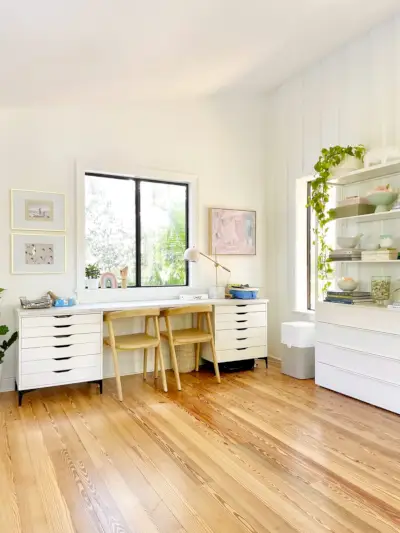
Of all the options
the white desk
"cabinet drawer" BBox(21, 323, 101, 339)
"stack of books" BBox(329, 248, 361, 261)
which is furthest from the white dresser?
"cabinet drawer" BBox(21, 323, 101, 339)

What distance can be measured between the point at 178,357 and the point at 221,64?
291 cm

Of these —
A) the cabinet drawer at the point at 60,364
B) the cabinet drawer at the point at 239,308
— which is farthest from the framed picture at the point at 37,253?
the cabinet drawer at the point at 239,308

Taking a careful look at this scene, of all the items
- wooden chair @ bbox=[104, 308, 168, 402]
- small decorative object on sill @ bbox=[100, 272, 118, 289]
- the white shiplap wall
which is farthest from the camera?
small decorative object on sill @ bbox=[100, 272, 118, 289]

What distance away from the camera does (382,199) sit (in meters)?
3.44

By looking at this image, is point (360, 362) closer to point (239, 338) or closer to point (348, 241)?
point (348, 241)

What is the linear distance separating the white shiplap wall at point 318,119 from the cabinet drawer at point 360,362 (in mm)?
1005

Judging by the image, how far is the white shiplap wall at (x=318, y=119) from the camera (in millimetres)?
3701

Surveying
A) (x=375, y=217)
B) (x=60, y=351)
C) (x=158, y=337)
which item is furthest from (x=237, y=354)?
(x=375, y=217)

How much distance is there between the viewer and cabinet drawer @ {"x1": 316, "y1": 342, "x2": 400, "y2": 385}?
10.2 ft

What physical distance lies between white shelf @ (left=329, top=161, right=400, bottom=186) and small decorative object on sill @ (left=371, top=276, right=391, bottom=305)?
0.91 meters

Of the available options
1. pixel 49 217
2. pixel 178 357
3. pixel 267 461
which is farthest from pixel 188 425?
pixel 49 217

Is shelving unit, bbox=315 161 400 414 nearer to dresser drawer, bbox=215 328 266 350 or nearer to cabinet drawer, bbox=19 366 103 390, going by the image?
dresser drawer, bbox=215 328 266 350

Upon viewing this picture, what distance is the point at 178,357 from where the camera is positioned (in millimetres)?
4395

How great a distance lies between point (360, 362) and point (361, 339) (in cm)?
19
